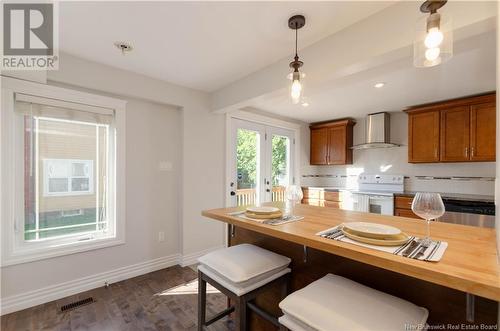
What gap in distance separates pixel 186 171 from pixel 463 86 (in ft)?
12.1

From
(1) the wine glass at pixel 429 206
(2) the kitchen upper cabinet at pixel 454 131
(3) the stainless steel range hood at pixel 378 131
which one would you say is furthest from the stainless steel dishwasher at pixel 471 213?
(1) the wine glass at pixel 429 206

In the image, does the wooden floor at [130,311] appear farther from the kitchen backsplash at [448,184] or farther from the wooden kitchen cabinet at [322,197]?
the kitchen backsplash at [448,184]

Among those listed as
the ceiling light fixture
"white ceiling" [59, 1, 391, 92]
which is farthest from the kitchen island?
"white ceiling" [59, 1, 391, 92]

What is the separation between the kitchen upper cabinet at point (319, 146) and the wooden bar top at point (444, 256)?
337cm

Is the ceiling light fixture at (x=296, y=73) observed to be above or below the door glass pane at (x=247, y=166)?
above

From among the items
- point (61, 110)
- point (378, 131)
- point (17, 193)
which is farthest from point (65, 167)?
point (378, 131)

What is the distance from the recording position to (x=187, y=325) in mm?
1851

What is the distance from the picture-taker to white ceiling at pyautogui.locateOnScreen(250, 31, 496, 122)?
2.05 metres

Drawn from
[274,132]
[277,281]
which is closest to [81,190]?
[277,281]

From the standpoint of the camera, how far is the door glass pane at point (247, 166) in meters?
3.63

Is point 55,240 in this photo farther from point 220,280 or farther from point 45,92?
point 220,280

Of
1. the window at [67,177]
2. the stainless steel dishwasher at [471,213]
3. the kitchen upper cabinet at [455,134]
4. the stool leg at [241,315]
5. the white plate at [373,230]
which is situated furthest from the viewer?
the kitchen upper cabinet at [455,134]

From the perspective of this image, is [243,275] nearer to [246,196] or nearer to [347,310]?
[347,310]

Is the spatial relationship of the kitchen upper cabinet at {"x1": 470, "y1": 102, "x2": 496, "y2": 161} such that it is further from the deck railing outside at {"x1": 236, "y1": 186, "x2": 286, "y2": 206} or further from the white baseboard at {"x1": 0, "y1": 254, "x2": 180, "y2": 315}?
the white baseboard at {"x1": 0, "y1": 254, "x2": 180, "y2": 315}
